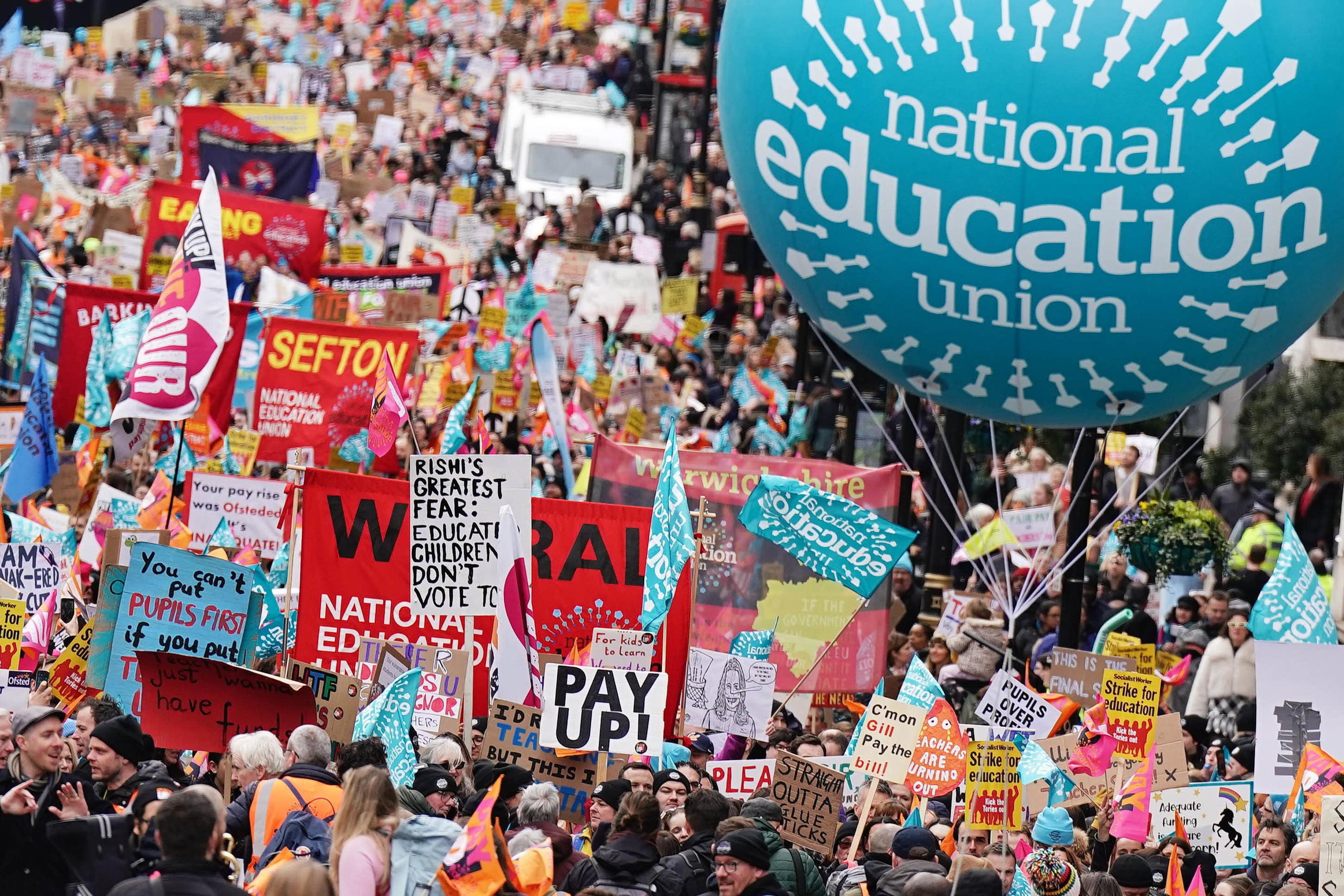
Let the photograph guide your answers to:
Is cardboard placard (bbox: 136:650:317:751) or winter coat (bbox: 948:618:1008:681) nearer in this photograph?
cardboard placard (bbox: 136:650:317:751)

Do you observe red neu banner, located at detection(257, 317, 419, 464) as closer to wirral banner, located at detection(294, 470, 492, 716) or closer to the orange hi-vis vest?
wirral banner, located at detection(294, 470, 492, 716)

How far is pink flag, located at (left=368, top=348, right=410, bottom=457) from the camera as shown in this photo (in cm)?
1360

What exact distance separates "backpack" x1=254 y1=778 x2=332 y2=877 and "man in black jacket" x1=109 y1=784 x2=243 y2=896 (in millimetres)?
1563

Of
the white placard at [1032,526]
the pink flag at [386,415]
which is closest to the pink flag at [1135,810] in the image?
the pink flag at [386,415]

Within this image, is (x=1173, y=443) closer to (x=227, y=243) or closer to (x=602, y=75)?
(x=227, y=243)

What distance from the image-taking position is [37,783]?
7.18 metres

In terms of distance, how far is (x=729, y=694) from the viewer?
11.5m

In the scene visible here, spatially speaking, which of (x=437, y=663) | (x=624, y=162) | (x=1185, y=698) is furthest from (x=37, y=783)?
(x=624, y=162)

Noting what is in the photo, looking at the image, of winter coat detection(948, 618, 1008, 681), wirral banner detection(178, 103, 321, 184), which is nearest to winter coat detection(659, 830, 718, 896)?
winter coat detection(948, 618, 1008, 681)

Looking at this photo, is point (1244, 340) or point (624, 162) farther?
point (624, 162)

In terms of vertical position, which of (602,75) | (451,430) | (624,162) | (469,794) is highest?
(602,75)

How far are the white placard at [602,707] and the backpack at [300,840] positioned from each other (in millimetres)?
2028

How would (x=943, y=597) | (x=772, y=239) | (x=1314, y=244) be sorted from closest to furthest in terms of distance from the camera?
(x=1314, y=244) < (x=772, y=239) < (x=943, y=597)

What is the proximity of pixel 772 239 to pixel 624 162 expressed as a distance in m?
24.9
